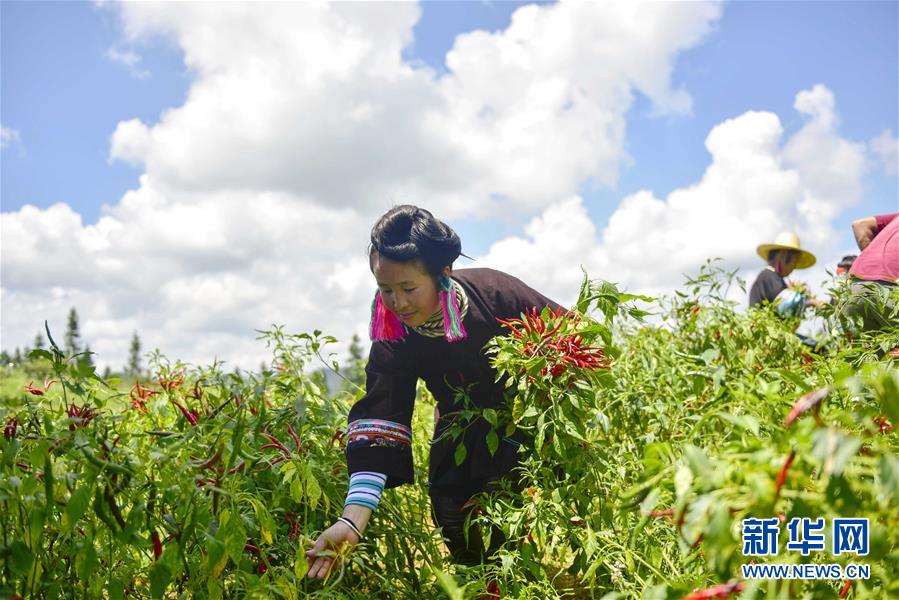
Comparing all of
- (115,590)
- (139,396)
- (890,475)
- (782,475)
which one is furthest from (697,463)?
(139,396)

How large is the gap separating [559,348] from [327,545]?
75 cm

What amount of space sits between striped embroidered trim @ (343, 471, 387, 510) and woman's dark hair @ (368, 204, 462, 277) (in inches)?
24.4

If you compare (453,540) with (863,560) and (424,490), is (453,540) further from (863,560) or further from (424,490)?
(863,560)

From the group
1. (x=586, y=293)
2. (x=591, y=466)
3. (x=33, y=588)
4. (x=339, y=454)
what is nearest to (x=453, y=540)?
(x=339, y=454)

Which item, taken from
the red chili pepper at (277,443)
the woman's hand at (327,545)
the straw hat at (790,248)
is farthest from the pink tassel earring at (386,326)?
the straw hat at (790,248)

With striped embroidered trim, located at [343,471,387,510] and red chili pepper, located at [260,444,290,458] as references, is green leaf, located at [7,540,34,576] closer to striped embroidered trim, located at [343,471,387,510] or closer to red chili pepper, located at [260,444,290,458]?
red chili pepper, located at [260,444,290,458]

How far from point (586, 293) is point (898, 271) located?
56.3 inches

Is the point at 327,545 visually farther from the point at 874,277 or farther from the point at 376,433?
the point at 874,277

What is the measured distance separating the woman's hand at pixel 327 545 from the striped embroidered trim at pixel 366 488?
0.31 feet

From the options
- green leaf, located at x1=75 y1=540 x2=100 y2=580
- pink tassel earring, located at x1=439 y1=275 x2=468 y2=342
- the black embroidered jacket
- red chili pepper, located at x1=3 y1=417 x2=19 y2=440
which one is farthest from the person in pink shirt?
red chili pepper, located at x1=3 y1=417 x2=19 y2=440

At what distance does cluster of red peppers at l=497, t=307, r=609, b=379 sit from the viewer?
5.24 feet

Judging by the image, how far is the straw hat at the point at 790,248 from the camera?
4.85 m

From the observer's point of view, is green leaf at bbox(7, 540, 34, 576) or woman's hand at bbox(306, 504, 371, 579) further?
woman's hand at bbox(306, 504, 371, 579)

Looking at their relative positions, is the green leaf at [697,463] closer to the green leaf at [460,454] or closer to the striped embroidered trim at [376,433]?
the green leaf at [460,454]
